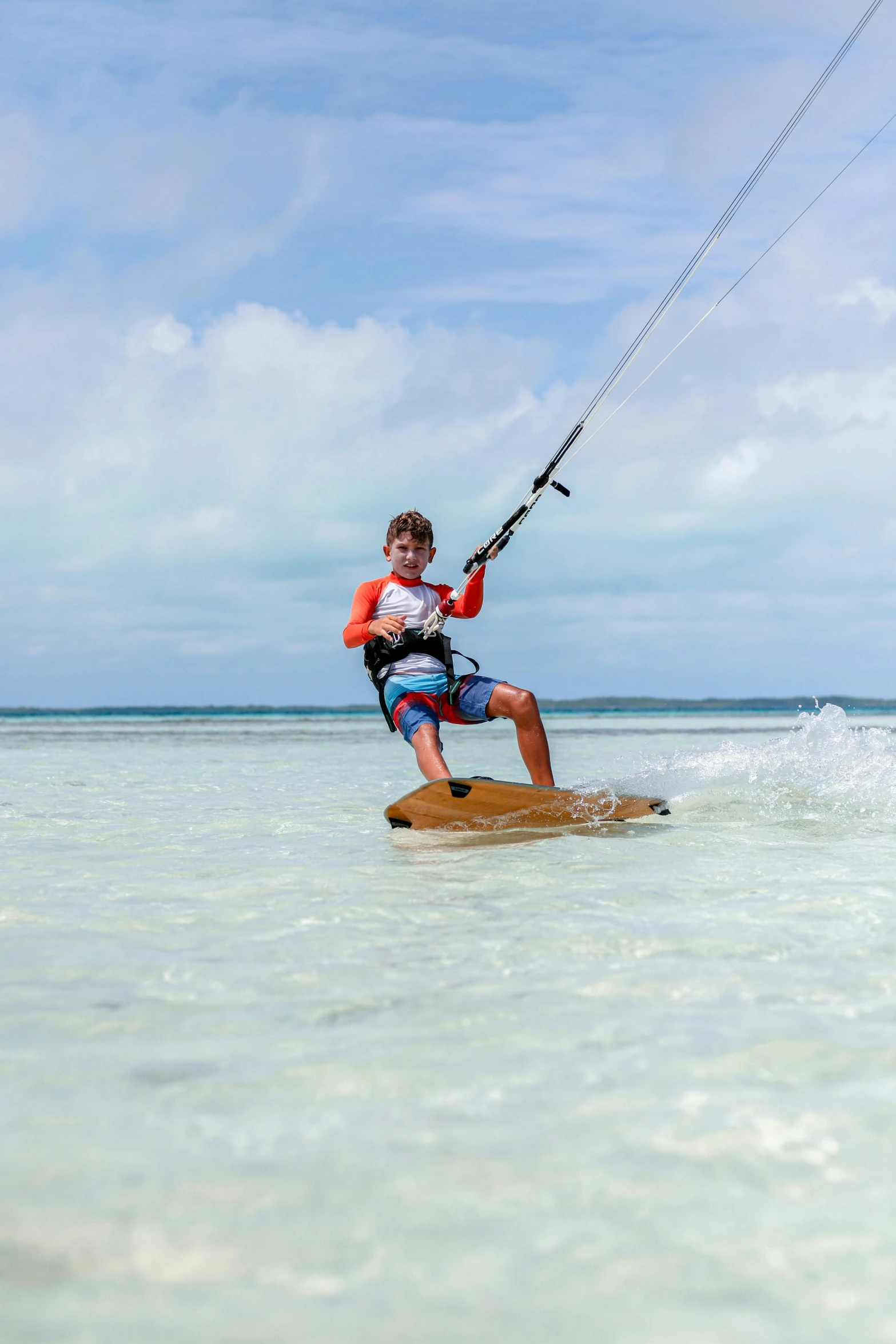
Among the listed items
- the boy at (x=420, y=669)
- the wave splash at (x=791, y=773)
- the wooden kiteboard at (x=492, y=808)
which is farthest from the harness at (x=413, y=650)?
the wave splash at (x=791, y=773)

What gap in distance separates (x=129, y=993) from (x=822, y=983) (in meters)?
2.03

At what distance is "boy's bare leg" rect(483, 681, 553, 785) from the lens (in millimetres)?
7164

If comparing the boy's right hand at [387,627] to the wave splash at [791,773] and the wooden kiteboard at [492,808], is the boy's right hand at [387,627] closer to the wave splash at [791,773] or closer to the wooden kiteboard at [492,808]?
the wooden kiteboard at [492,808]

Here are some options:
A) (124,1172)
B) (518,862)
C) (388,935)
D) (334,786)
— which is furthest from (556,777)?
(124,1172)

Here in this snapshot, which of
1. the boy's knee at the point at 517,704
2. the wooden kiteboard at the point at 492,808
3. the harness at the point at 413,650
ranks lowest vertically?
the wooden kiteboard at the point at 492,808

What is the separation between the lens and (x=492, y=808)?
22.2ft

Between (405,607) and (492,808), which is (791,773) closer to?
(492,808)

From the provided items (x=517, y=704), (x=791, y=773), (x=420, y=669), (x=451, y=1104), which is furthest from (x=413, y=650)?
(x=451, y=1104)

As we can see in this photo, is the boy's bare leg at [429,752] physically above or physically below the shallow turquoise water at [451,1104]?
above

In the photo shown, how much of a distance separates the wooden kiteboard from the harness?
2.32 feet

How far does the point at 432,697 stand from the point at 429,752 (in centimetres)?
48

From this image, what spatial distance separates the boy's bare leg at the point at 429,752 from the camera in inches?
278

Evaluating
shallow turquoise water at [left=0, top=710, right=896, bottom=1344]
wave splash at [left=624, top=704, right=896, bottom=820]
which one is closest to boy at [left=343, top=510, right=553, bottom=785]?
wave splash at [left=624, top=704, right=896, bottom=820]

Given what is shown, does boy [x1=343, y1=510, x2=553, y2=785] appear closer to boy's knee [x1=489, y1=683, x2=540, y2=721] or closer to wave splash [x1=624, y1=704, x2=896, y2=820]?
boy's knee [x1=489, y1=683, x2=540, y2=721]
